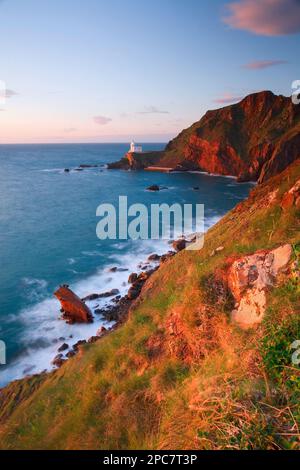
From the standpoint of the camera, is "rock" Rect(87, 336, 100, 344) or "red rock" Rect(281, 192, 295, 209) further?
"rock" Rect(87, 336, 100, 344)

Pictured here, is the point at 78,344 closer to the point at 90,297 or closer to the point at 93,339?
the point at 93,339

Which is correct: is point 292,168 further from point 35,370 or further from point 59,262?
point 59,262

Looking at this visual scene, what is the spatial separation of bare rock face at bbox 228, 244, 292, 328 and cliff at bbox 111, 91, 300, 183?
189 ft

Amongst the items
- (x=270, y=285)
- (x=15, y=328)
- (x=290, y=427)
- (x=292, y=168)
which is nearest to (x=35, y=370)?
(x=15, y=328)

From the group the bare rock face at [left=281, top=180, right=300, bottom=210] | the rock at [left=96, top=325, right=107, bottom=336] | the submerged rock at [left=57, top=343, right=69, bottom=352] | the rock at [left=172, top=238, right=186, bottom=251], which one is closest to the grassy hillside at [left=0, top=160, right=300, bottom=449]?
the bare rock face at [left=281, top=180, right=300, bottom=210]

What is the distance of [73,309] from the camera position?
651 inches

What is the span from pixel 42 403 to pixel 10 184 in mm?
62805

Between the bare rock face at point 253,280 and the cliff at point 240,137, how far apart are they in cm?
5751

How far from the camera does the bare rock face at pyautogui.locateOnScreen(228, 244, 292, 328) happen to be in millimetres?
5887

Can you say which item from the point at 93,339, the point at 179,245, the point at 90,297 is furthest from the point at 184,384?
the point at 179,245

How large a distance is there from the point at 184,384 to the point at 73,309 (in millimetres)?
12273

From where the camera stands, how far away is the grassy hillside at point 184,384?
3480 mm

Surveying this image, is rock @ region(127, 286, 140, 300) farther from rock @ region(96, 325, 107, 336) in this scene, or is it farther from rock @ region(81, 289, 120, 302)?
rock @ region(96, 325, 107, 336)

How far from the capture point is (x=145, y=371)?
21.6 ft
